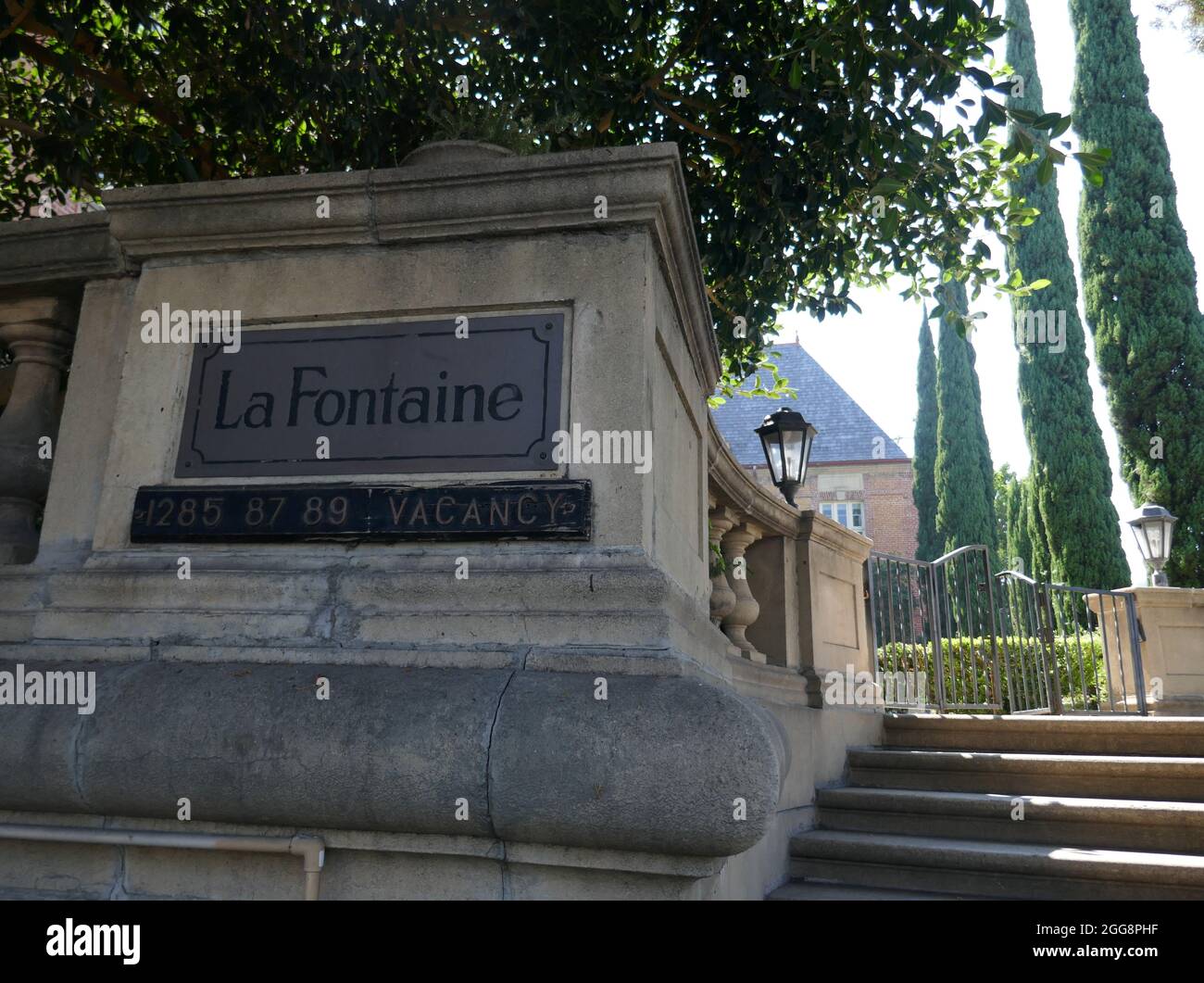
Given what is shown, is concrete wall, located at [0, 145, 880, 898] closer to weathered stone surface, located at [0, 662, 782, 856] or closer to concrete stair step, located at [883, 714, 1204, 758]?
weathered stone surface, located at [0, 662, 782, 856]

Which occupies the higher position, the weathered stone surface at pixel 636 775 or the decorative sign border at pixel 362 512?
the decorative sign border at pixel 362 512

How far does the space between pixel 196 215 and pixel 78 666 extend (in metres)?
1.39

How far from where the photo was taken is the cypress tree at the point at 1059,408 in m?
20.4

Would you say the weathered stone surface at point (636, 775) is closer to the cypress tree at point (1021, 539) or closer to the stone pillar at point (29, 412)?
the stone pillar at point (29, 412)

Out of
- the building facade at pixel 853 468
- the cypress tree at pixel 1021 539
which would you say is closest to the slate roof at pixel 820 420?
the building facade at pixel 853 468

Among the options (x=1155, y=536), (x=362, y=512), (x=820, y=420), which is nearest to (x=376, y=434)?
(x=362, y=512)

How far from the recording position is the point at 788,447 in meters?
7.13

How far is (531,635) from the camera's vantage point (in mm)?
2227

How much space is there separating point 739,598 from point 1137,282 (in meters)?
18.6

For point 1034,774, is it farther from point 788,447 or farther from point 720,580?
point 788,447

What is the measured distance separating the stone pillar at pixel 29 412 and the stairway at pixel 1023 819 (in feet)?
11.4

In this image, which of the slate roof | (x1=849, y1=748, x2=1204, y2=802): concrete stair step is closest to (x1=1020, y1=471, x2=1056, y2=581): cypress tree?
the slate roof

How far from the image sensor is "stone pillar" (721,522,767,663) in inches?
186
